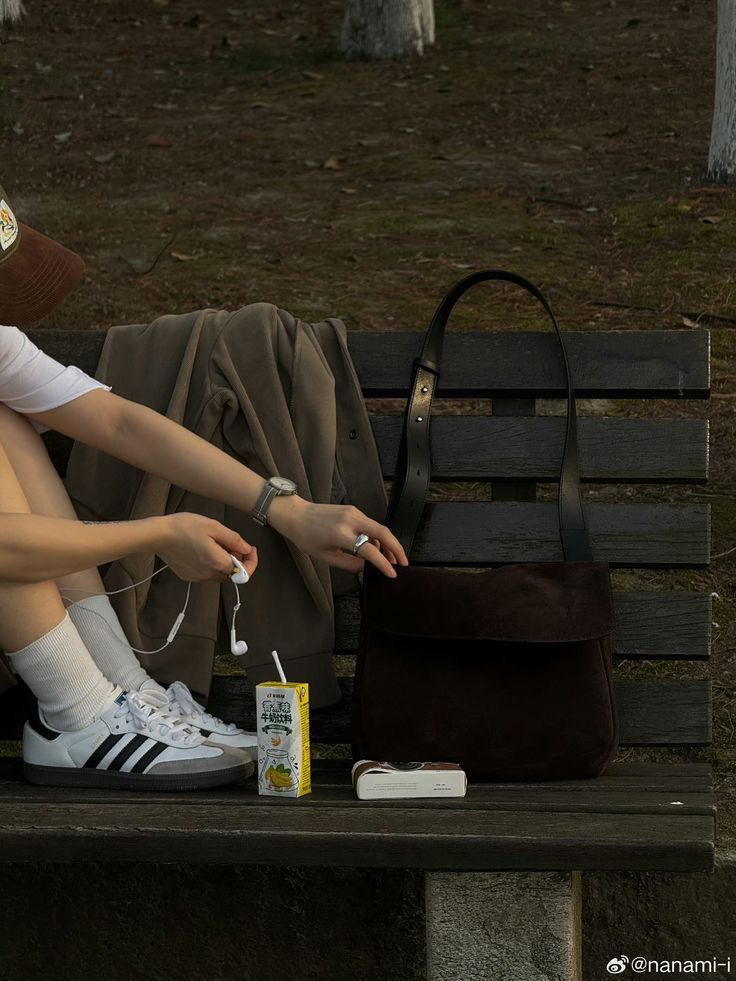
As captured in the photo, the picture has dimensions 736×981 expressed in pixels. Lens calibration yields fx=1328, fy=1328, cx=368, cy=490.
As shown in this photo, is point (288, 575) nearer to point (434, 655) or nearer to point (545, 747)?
point (434, 655)

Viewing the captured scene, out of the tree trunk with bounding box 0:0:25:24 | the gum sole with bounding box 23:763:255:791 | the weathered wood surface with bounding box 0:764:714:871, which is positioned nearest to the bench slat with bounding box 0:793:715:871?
the weathered wood surface with bounding box 0:764:714:871

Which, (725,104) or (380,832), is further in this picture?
(725,104)

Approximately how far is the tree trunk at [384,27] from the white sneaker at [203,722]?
8.00 m

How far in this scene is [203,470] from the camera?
265 centimetres

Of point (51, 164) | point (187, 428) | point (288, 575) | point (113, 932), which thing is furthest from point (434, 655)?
point (51, 164)

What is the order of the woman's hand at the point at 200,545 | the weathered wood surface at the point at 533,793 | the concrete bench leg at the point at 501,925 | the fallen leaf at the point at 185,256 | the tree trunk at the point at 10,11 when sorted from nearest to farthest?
the concrete bench leg at the point at 501,925 < the weathered wood surface at the point at 533,793 < the woman's hand at the point at 200,545 < the fallen leaf at the point at 185,256 < the tree trunk at the point at 10,11

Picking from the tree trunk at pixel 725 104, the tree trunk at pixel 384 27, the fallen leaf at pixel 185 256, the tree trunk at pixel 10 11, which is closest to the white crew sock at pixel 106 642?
the fallen leaf at pixel 185 256

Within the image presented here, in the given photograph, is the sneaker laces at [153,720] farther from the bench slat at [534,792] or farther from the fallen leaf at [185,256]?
the fallen leaf at [185,256]

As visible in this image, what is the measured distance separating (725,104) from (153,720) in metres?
5.21

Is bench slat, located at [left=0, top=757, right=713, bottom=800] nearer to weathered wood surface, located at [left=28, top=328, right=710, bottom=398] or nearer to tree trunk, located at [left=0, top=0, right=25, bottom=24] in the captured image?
weathered wood surface, located at [left=28, top=328, right=710, bottom=398]

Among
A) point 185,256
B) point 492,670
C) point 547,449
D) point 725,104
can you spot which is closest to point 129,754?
point 492,670

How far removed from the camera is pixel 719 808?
2.86 meters

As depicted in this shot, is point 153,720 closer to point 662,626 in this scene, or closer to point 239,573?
point 239,573

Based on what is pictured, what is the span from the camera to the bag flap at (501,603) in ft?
7.99
